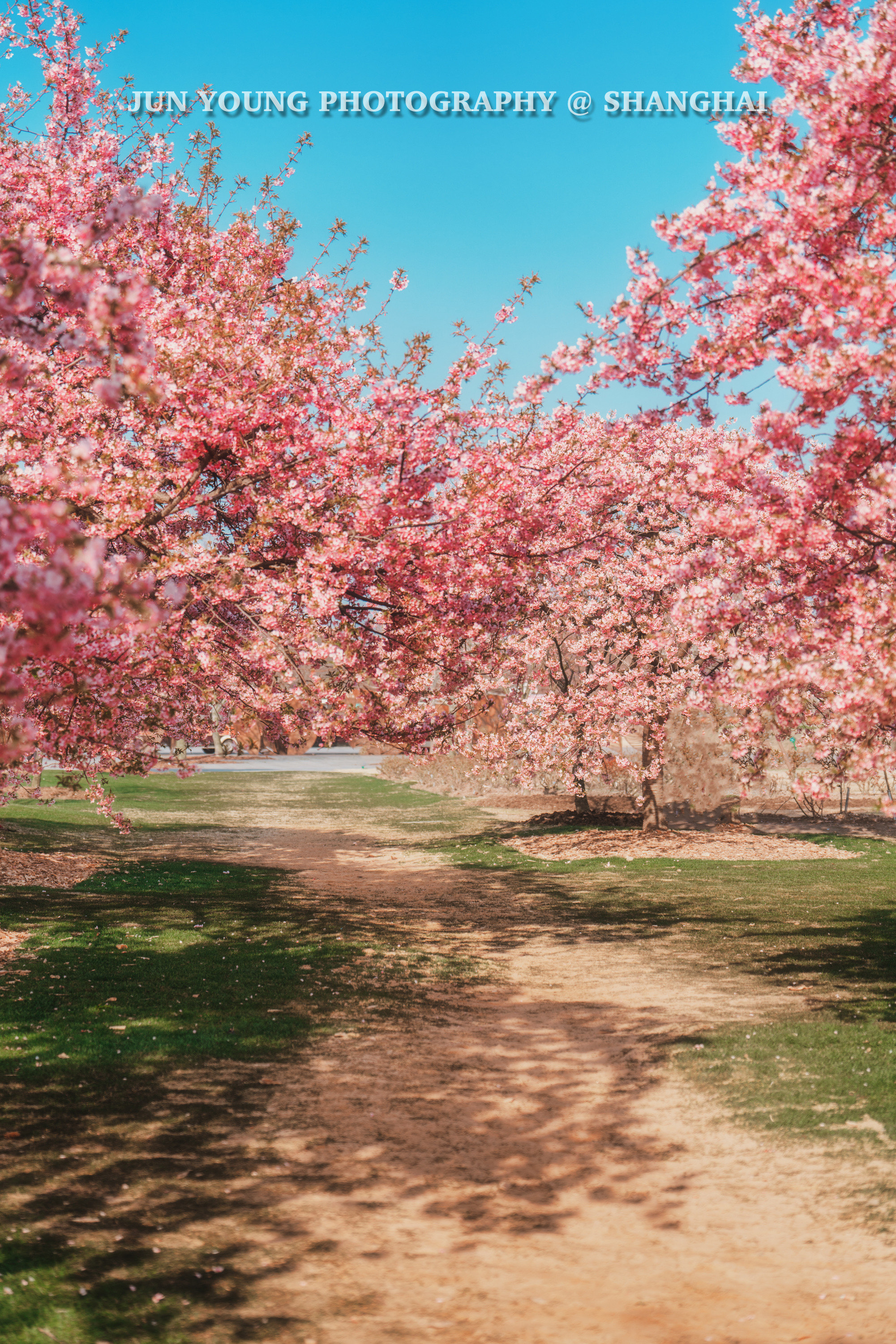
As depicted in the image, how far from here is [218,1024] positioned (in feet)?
32.2

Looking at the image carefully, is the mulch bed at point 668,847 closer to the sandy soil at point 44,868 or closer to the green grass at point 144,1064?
the green grass at point 144,1064

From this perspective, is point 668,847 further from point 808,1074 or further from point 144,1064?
point 144,1064

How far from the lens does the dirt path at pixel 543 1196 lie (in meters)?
5.07

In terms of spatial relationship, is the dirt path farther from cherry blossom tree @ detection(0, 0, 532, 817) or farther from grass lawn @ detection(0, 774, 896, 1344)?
cherry blossom tree @ detection(0, 0, 532, 817)

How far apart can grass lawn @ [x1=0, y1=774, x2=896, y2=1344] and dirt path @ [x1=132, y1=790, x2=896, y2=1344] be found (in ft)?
1.17

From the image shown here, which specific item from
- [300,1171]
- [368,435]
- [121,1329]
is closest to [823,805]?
[368,435]

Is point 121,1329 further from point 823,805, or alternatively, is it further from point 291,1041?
point 823,805

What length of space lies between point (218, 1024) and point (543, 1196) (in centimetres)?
437

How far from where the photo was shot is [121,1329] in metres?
4.80

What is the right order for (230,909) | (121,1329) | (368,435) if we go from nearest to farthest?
(121,1329), (368,435), (230,909)

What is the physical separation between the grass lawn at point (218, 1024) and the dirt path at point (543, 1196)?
36 centimetres

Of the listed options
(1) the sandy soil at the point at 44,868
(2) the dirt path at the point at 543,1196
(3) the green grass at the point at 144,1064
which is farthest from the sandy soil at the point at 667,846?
(2) the dirt path at the point at 543,1196

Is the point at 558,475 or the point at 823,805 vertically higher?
the point at 558,475

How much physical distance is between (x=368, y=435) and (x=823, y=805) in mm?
23013
